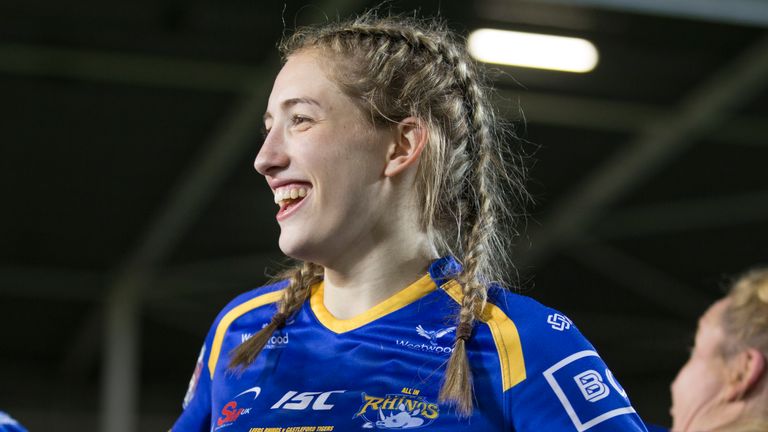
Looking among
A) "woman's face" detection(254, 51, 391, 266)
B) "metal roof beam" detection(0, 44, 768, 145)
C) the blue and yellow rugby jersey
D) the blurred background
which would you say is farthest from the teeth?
"metal roof beam" detection(0, 44, 768, 145)

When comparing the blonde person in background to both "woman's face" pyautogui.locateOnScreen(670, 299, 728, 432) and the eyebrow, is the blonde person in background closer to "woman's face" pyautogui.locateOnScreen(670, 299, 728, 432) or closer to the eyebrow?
"woman's face" pyautogui.locateOnScreen(670, 299, 728, 432)

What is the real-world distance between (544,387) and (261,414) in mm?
579

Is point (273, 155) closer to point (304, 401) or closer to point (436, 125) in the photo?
point (436, 125)

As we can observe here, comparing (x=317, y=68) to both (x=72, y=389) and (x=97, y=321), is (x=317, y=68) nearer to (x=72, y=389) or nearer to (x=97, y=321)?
(x=97, y=321)

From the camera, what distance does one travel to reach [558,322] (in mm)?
2355

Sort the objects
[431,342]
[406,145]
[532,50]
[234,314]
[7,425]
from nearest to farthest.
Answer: [431,342] < [406,145] < [234,314] < [7,425] < [532,50]

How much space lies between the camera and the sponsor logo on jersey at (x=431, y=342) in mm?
2426

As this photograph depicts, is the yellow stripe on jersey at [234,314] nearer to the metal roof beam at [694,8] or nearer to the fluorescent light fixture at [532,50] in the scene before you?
the metal roof beam at [694,8]

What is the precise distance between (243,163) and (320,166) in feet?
27.9

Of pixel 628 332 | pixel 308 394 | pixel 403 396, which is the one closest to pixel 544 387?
pixel 403 396

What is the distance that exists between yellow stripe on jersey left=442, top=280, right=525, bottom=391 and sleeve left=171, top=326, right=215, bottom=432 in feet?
2.20

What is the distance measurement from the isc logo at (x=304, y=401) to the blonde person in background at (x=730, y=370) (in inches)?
44.4

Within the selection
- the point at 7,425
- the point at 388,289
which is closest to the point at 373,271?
the point at 388,289

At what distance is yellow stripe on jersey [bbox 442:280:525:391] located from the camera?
229 centimetres
